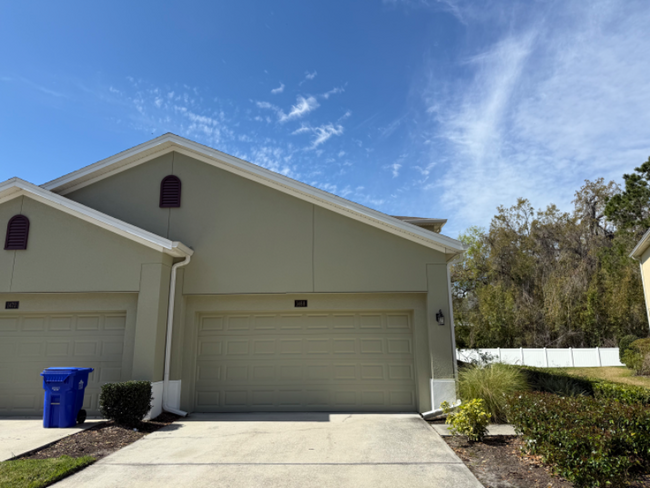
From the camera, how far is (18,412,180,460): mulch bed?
20.5ft

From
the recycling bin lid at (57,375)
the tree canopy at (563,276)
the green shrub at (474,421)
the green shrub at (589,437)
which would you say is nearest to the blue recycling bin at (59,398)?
the recycling bin lid at (57,375)

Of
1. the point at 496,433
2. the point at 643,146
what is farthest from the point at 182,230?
the point at 643,146

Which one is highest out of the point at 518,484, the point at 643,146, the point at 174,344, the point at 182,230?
the point at 643,146

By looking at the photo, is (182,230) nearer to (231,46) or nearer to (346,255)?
(346,255)

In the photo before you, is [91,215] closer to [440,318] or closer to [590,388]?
[440,318]

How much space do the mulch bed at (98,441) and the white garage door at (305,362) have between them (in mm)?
1688

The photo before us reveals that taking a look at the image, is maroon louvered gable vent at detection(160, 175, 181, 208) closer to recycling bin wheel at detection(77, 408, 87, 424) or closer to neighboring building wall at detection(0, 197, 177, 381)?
neighboring building wall at detection(0, 197, 177, 381)

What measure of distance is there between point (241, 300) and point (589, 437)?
7.11 meters

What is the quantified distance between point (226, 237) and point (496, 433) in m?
6.67

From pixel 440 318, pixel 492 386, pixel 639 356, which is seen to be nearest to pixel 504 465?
pixel 492 386

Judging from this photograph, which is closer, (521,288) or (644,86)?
(644,86)

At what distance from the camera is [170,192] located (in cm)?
1058

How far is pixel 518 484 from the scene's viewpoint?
4988mm

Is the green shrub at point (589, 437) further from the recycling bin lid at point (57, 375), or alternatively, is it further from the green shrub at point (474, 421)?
the recycling bin lid at point (57, 375)
